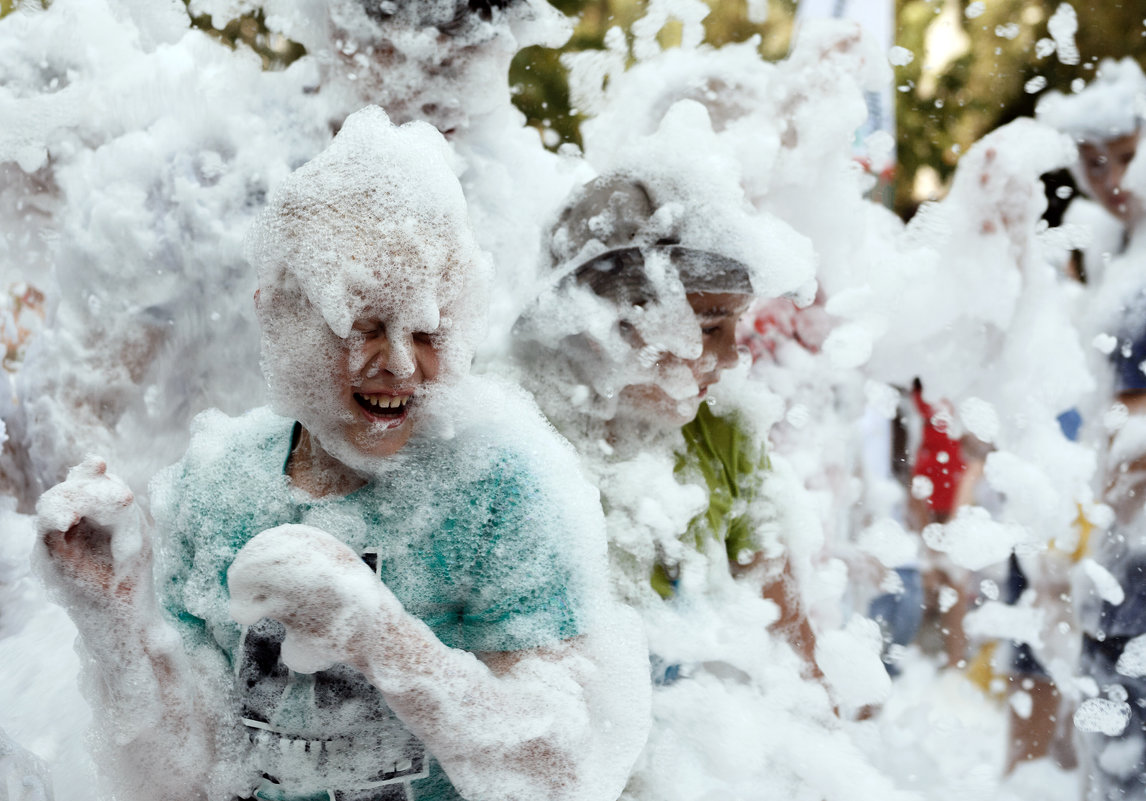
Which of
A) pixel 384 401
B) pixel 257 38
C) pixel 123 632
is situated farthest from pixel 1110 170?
pixel 123 632

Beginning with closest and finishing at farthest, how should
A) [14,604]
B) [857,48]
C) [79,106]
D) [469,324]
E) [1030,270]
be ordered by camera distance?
[469,324]
[14,604]
[79,106]
[857,48]
[1030,270]

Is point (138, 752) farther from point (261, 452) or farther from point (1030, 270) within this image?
point (1030, 270)

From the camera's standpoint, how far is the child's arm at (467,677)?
2.65 ft

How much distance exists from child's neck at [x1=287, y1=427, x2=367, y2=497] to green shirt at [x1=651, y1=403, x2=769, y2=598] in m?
0.66

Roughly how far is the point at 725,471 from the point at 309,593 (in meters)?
0.92

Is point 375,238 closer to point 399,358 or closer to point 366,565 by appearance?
point 399,358

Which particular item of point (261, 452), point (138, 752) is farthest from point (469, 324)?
point (138, 752)

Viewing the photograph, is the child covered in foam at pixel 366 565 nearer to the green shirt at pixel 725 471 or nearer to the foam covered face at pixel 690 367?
the foam covered face at pixel 690 367

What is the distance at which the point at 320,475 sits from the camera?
3.25ft

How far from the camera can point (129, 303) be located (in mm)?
1568

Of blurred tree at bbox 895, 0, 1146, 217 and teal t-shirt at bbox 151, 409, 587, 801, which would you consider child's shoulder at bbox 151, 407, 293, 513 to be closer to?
teal t-shirt at bbox 151, 409, 587, 801

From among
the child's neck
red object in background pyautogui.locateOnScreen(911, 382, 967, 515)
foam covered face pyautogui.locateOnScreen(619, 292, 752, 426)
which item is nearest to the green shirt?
foam covered face pyautogui.locateOnScreen(619, 292, 752, 426)

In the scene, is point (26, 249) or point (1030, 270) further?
point (1030, 270)

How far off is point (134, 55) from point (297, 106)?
1.14 ft
